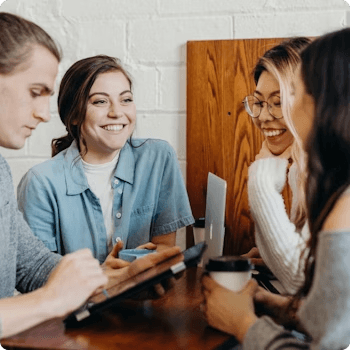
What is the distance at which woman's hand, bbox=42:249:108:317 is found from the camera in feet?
2.72

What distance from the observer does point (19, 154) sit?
1.88 meters

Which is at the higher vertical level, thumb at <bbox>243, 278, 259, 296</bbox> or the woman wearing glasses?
the woman wearing glasses

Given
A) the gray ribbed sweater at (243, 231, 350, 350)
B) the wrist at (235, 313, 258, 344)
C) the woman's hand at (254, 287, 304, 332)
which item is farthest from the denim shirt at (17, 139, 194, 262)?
the gray ribbed sweater at (243, 231, 350, 350)

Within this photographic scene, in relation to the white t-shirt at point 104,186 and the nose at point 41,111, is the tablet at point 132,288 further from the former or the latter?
the white t-shirt at point 104,186

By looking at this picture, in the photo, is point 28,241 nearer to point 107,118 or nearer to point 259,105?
point 107,118

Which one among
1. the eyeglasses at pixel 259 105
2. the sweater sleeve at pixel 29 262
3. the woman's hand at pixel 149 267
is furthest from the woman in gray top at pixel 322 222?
the eyeglasses at pixel 259 105

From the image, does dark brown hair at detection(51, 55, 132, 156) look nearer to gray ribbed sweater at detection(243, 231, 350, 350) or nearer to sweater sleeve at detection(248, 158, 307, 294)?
sweater sleeve at detection(248, 158, 307, 294)

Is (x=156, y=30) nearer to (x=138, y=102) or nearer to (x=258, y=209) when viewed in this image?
(x=138, y=102)

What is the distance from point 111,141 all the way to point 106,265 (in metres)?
0.47

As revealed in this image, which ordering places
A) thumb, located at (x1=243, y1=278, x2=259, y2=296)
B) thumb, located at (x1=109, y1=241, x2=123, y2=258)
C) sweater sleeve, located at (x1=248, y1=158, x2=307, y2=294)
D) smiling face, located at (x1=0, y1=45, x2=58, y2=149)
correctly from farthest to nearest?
thumb, located at (x1=109, y1=241, x2=123, y2=258), sweater sleeve, located at (x1=248, y1=158, x2=307, y2=294), smiling face, located at (x1=0, y1=45, x2=58, y2=149), thumb, located at (x1=243, y1=278, x2=259, y2=296)

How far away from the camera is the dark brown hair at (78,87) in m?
1.55

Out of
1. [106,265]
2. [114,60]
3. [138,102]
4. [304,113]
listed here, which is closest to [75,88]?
[114,60]

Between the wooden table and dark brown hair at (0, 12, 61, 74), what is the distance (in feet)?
1.53

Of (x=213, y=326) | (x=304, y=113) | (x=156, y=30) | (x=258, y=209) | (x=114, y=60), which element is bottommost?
(x=213, y=326)
